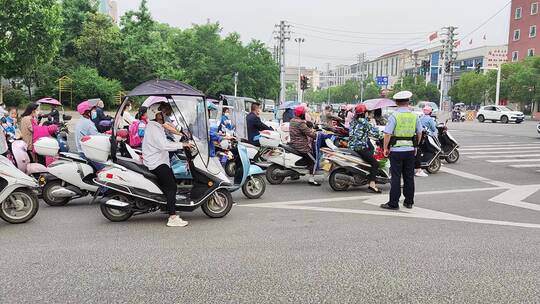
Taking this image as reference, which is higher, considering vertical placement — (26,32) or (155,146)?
(26,32)

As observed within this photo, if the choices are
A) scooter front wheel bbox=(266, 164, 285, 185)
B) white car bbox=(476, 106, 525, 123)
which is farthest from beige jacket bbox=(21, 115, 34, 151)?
white car bbox=(476, 106, 525, 123)

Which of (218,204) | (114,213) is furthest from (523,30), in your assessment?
(114,213)

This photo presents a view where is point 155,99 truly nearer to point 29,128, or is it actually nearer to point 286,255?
point 286,255

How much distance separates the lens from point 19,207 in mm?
6410

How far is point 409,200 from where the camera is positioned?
755 centimetres

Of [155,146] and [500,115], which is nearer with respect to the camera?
[155,146]

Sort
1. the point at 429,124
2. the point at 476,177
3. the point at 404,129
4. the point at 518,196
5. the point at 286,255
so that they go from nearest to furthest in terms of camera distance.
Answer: the point at 286,255 < the point at 404,129 < the point at 518,196 < the point at 476,177 < the point at 429,124

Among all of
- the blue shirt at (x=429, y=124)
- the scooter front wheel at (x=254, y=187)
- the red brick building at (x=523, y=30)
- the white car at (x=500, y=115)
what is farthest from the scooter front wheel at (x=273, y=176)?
the red brick building at (x=523, y=30)

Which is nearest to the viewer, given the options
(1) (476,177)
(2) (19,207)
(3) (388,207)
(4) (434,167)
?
(2) (19,207)

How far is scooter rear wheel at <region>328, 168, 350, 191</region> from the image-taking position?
924 centimetres

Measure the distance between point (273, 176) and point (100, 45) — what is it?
33654mm

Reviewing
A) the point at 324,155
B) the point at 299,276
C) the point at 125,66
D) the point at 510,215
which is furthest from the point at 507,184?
the point at 125,66

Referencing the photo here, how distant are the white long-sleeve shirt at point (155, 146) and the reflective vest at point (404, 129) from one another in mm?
3321

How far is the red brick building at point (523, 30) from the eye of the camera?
66.1 m
